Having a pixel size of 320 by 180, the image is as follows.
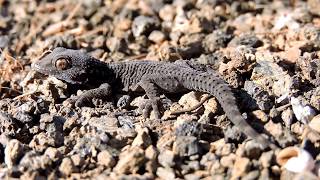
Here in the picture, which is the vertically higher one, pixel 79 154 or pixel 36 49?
pixel 36 49

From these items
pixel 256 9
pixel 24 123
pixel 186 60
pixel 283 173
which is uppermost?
pixel 256 9

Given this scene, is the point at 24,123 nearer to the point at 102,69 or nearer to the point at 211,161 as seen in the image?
the point at 102,69

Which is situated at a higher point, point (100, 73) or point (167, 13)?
point (167, 13)

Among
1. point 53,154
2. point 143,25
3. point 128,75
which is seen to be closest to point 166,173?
point 53,154

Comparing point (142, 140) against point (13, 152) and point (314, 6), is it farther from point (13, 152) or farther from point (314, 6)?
point (314, 6)

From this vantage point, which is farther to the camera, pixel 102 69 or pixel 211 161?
pixel 102 69

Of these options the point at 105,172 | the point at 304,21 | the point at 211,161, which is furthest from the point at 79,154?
the point at 304,21

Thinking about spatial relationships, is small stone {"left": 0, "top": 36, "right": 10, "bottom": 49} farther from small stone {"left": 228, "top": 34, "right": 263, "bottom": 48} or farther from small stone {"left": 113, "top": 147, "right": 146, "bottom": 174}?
small stone {"left": 113, "top": 147, "right": 146, "bottom": 174}
